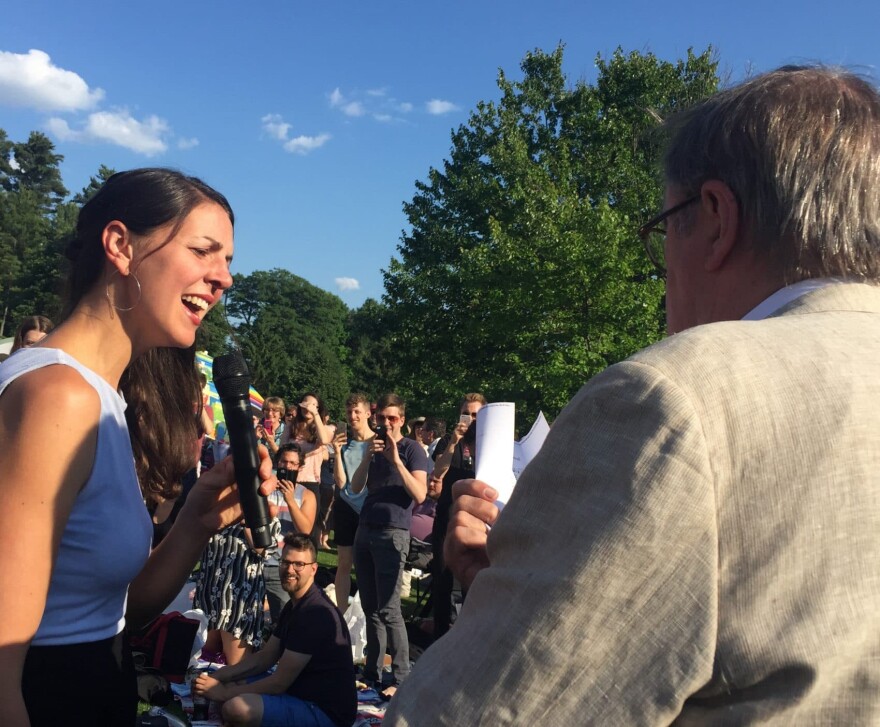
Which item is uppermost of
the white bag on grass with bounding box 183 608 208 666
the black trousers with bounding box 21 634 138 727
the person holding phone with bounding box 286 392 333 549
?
the black trousers with bounding box 21 634 138 727

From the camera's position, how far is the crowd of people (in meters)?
0.90

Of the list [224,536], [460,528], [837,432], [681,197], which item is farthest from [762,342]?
[224,536]

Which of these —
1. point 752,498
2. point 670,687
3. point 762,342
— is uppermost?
point 762,342

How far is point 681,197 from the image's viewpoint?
1.33 m

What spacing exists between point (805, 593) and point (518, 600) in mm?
324

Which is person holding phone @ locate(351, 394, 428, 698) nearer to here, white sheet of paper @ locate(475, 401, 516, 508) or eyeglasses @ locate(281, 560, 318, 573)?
eyeglasses @ locate(281, 560, 318, 573)

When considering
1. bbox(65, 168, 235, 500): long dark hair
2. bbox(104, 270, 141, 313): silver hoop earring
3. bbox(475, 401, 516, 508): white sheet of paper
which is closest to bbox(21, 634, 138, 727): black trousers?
bbox(65, 168, 235, 500): long dark hair

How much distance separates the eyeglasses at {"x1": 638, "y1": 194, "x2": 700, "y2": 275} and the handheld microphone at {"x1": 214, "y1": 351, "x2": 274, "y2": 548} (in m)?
1.27

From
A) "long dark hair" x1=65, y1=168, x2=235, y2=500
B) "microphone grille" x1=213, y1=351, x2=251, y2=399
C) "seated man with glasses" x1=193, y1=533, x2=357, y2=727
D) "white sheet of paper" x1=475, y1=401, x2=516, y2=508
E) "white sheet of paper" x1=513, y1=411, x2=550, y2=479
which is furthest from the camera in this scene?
"seated man with glasses" x1=193, y1=533, x2=357, y2=727

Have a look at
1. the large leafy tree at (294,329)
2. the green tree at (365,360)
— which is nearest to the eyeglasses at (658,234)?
the green tree at (365,360)

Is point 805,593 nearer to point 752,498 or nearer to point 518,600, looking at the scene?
point 752,498

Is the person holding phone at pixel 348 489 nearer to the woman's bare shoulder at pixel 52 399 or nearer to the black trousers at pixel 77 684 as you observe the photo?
the black trousers at pixel 77 684

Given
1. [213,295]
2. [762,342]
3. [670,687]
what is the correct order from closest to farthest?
[670,687]
[762,342]
[213,295]

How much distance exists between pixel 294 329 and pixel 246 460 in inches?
2829
